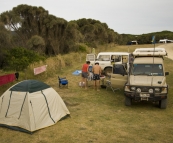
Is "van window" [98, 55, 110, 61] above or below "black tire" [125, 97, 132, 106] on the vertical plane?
above

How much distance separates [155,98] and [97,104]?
250cm

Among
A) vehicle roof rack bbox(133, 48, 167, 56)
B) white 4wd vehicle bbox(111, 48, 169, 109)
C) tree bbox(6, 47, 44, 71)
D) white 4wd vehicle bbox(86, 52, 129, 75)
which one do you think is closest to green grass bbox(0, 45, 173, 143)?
white 4wd vehicle bbox(111, 48, 169, 109)

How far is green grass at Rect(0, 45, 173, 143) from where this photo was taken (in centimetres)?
604

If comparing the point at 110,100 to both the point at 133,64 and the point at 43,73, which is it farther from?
the point at 43,73

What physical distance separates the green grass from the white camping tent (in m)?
0.24

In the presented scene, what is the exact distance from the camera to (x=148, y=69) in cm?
952

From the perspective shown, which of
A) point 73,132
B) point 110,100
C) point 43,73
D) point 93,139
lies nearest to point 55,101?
point 73,132

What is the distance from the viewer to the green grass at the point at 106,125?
6039mm

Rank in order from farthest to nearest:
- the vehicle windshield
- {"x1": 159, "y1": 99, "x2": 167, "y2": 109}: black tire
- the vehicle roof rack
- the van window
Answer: the van window < the vehicle roof rack < the vehicle windshield < {"x1": 159, "y1": 99, "x2": 167, "y2": 109}: black tire

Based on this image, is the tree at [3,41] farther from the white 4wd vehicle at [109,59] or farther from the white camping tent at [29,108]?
the white camping tent at [29,108]

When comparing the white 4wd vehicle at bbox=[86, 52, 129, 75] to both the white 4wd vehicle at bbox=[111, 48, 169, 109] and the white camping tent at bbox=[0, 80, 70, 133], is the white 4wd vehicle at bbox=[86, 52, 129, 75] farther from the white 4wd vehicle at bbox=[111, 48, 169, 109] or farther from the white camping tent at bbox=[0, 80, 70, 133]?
the white camping tent at bbox=[0, 80, 70, 133]

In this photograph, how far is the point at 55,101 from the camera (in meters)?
7.66

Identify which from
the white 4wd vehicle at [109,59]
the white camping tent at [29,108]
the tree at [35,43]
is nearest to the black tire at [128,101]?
the white camping tent at [29,108]

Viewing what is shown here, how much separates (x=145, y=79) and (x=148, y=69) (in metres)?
0.83
